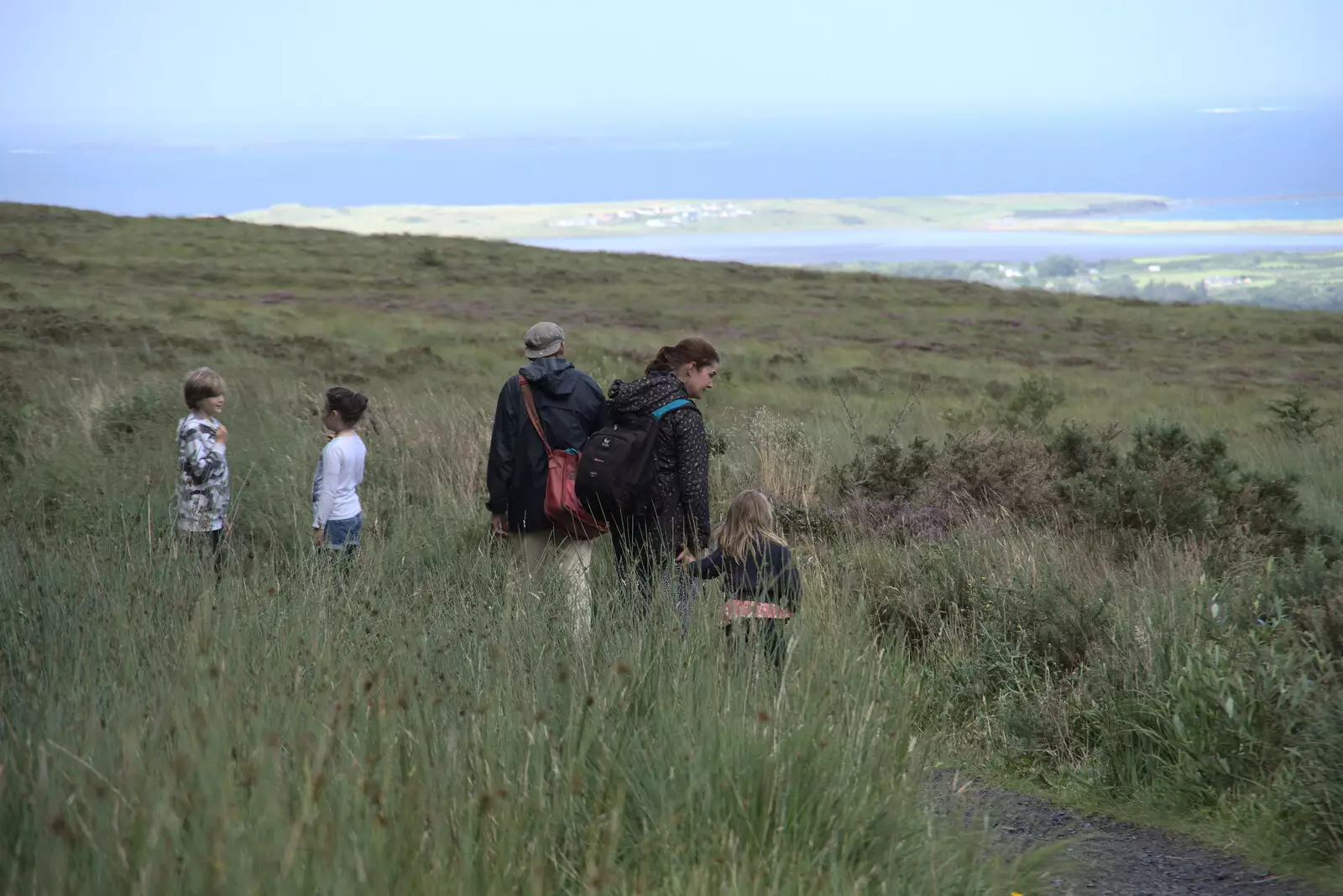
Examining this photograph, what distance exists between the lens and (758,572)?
5.18 meters

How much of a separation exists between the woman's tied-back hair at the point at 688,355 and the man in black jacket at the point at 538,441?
395 mm

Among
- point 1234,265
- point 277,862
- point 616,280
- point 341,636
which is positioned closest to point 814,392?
point 341,636

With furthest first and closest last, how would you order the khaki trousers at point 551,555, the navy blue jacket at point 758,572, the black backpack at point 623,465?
1. the khaki trousers at point 551,555
2. the black backpack at point 623,465
3. the navy blue jacket at point 758,572

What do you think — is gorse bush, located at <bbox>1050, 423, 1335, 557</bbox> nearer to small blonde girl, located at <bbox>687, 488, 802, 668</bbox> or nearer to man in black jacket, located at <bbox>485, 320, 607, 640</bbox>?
small blonde girl, located at <bbox>687, 488, 802, 668</bbox>

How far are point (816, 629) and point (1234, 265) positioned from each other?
156 metres

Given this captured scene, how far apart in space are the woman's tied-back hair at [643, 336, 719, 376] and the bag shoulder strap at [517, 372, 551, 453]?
23.3 inches

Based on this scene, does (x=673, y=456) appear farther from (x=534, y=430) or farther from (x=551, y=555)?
(x=551, y=555)

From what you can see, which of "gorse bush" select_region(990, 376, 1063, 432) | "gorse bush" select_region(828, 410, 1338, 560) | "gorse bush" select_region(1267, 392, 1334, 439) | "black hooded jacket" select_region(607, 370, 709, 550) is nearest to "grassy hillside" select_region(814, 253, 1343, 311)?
"gorse bush" select_region(990, 376, 1063, 432)

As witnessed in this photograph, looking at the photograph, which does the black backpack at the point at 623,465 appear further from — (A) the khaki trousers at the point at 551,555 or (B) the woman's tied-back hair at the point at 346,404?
(B) the woman's tied-back hair at the point at 346,404

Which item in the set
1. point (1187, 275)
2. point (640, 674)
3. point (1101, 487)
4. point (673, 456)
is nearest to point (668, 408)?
point (673, 456)

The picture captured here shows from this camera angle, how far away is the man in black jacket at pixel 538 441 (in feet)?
19.4

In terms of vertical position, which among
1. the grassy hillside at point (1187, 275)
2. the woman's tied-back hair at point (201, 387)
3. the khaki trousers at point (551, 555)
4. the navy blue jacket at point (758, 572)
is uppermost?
the grassy hillside at point (1187, 275)

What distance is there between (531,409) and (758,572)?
144cm

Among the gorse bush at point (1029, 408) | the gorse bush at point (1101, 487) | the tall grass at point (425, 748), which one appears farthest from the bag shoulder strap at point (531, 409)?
the gorse bush at point (1029, 408)
